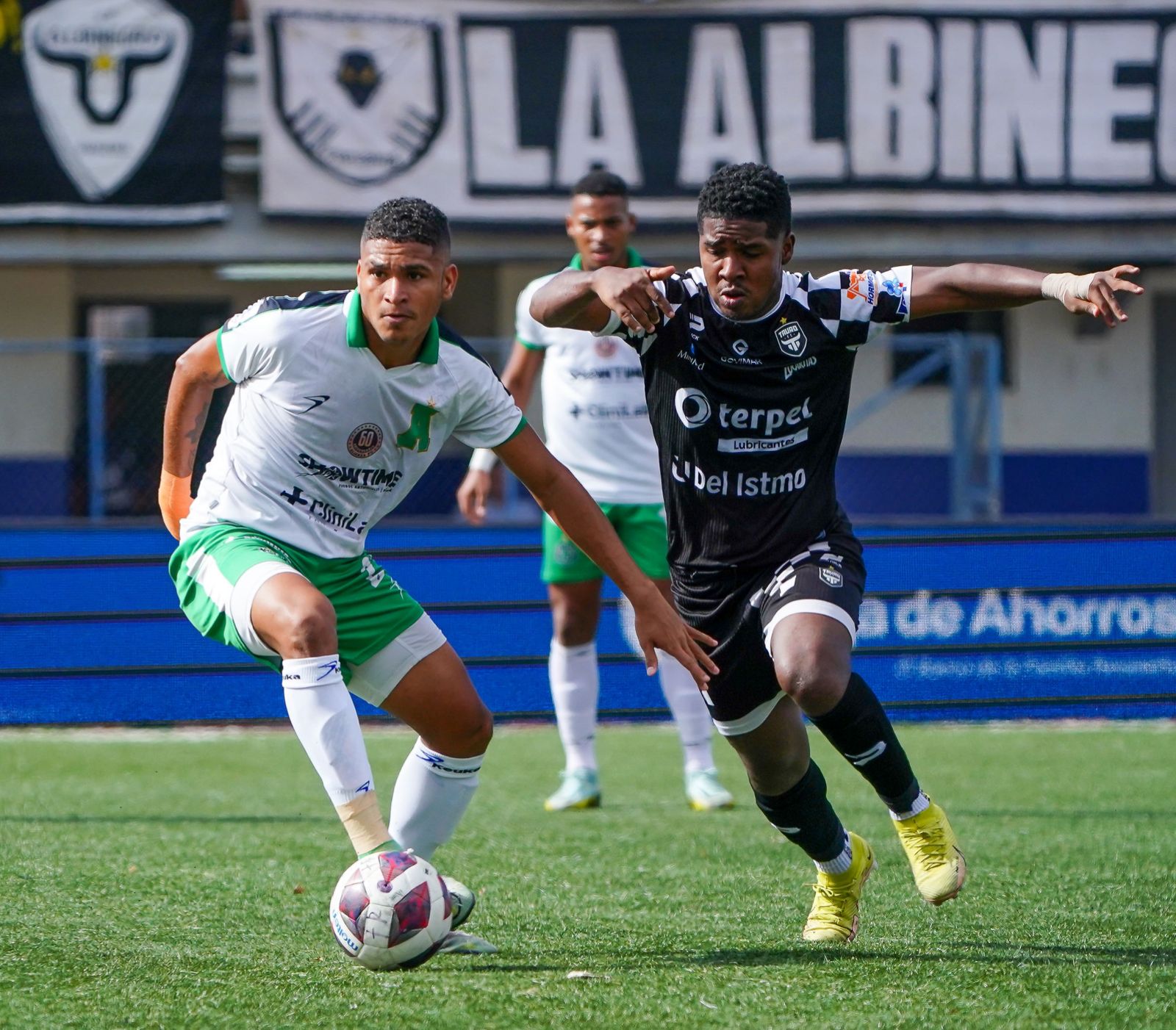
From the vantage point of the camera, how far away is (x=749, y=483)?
4.30 metres

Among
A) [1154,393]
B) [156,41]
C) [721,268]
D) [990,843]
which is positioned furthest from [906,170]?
[721,268]

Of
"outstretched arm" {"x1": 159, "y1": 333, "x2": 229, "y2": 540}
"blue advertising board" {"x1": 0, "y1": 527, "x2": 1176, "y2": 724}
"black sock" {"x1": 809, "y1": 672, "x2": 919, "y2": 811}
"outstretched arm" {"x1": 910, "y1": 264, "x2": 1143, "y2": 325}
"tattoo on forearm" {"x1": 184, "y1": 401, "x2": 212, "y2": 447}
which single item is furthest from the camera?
"blue advertising board" {"x1": 0, "y1": 527, "x2": 1176, "y2": 724}

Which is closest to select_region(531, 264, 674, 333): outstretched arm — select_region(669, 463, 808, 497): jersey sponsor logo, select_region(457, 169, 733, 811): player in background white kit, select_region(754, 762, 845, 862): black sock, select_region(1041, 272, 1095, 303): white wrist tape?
select_region(669, 463, 808, 497): jersey sponsor logo

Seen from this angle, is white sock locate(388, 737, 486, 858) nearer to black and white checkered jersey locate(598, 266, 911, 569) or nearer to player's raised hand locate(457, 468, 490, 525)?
black and white checkered jersey locate(598, 266, 911, 569)

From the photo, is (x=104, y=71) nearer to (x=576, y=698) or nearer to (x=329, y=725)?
(x=576, y=698)

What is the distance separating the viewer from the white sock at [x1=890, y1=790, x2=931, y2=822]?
13.8 feet

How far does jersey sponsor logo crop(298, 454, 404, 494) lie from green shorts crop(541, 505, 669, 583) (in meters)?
2.64

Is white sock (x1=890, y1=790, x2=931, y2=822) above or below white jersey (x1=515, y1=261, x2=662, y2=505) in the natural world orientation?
below

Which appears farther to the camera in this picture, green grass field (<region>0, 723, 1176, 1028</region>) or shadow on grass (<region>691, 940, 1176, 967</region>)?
shadow on grass (<region>691, 940, 1176, 967</region>)

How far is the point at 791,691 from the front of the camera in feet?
12.9

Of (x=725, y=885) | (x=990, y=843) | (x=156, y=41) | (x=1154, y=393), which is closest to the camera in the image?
(x=725, y=885)

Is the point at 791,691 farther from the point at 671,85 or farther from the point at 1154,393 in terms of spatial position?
Answer: the point at 1154,393

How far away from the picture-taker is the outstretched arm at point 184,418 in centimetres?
436

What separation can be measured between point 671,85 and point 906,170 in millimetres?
2255
